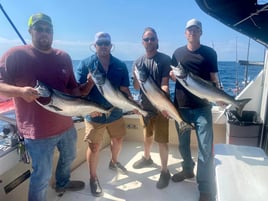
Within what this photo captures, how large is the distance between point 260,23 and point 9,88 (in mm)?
2129

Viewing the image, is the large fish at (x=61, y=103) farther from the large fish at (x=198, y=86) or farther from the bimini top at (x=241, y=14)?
the bimini top at (x=241, y=14)

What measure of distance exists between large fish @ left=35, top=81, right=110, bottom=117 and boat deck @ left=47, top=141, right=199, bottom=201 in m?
1.13

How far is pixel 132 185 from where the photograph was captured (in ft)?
9.52

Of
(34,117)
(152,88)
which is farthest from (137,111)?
(34,117)

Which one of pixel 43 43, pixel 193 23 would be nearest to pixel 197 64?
pixel 193 23

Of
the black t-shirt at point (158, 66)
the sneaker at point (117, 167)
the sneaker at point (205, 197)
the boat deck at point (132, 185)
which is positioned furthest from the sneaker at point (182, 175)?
the black t-shirt at point (158, 66)

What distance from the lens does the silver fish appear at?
238 centimetres

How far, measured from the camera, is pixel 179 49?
8.63ft

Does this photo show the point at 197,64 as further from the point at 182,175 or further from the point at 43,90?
the point at 43,90

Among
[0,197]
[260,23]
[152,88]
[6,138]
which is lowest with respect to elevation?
[0,197]

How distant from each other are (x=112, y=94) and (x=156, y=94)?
1.48 feet

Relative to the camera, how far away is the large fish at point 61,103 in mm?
1838

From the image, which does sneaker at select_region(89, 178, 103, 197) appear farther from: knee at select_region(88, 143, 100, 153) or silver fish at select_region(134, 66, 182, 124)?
silver fish at select_region(134, 66, 182, 124)

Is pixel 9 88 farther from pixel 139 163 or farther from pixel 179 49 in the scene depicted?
pixel 139 163
